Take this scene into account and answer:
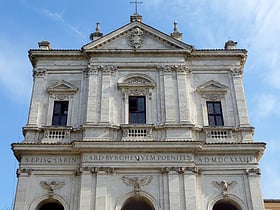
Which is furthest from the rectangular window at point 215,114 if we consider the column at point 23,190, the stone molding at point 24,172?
the column at point 23,190

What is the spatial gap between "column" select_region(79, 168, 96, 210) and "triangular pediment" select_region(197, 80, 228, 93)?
7.58 metres

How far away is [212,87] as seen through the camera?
77.9 ft

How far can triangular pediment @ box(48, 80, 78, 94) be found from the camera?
2350cm

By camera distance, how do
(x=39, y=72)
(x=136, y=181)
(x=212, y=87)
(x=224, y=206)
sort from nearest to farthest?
(x=136, y=181) < (x=224, y=206) < (x=212, y=87) < (x=39, y=72)

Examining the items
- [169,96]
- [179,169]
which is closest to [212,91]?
[169,96]

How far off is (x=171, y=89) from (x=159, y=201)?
6342 millimetres

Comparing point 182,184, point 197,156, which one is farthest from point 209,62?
point 182,184

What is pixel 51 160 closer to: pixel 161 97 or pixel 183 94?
pixel 161 97

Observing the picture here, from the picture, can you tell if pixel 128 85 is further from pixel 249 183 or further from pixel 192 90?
pixel 249 183

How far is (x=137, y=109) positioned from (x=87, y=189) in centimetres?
529

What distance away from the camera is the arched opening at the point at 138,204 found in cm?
2033

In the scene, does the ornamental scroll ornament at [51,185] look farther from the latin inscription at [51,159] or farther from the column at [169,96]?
the column at [169,96]

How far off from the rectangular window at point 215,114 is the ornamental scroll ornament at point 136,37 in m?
5.38

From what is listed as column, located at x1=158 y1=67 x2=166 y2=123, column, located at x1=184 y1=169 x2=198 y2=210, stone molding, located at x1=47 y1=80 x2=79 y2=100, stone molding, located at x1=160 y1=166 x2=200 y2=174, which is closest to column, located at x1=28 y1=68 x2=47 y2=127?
stone molding, located at x1=47 y1=80 x2=79 y2=100
